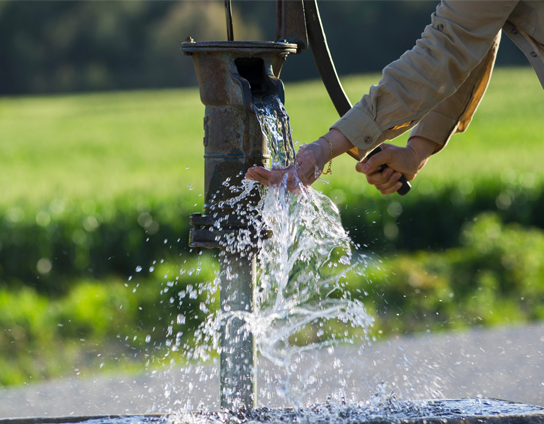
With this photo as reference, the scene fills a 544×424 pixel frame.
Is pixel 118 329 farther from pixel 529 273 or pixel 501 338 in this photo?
pixel 529 273

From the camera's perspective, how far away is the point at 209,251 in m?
6.11

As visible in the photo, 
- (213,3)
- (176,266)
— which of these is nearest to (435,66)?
(176,266)

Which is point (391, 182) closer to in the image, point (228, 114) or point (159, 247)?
point (228, 114)

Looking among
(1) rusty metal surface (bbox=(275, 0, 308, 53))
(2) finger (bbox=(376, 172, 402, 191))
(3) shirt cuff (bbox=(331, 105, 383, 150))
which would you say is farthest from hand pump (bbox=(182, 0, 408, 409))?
(2) finger (bbox=(376, 172, 402, 191))

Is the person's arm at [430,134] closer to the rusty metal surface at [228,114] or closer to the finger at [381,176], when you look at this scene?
the finger at [381,176]

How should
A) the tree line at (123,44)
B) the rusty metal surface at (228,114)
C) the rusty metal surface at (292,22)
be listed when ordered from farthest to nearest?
the tree line at (123,44)
the rusty metal surface at (292,22)
the rusty metal surface at (228,114)

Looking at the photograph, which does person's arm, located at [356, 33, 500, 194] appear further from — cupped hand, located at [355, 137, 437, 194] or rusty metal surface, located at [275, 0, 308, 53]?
rusty metal surface, located at [275, 0, 308, 53]

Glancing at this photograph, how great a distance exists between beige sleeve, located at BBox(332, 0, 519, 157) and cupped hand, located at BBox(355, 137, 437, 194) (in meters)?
0.27

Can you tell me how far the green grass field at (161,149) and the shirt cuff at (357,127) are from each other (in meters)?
0.72

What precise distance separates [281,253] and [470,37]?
759mm

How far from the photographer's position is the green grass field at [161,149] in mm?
7180

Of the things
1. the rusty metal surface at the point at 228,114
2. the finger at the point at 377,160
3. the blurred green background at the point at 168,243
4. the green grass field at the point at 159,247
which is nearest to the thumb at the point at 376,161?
the finger at the point at 377,160

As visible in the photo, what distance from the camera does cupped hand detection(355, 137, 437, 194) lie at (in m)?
1.99

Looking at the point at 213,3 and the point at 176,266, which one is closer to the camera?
the point at 176,266
